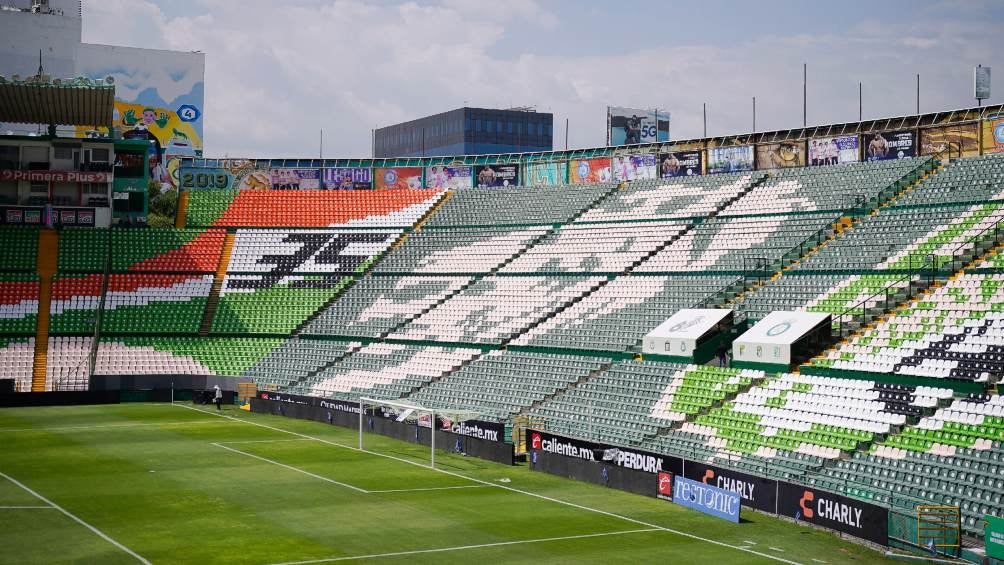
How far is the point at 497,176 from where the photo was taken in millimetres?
75438

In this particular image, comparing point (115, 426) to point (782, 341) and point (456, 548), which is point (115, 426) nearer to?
point (456, 548)

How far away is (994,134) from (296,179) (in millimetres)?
46657

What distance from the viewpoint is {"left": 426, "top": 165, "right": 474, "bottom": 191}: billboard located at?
76.5 metres

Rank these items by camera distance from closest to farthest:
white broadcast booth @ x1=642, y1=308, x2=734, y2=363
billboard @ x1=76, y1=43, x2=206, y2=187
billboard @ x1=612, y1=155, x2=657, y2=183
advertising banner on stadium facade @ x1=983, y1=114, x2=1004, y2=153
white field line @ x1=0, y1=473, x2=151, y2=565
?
white field line @ x1=0, y1=473, x2=151, y2=565
white broadcast booth @ x1=642, y1=308, x2=734, y2=363
advertising banner on stadium facade @ x1=983, y1=114, x2=1004, y2=153
billboard @ x1=612, y1=155, x2=657, y2=183
billboard @ x1=76, y1=43, x2=206, y2=187

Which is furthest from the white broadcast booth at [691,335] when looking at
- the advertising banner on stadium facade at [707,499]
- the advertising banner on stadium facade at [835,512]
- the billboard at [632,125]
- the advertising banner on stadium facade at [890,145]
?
the billboard at [632,125]

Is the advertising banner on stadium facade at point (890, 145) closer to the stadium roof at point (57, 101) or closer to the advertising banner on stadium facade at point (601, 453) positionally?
the advertising banner on stadium facade at point (601, 453)

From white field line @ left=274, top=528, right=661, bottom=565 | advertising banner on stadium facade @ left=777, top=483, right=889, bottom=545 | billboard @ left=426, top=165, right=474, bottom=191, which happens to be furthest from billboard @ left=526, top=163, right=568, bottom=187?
white field line @ left=274, top=528, right=661, bottom=565

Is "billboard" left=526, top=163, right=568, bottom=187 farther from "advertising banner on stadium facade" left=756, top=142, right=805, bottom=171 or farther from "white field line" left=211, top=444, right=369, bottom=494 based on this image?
"white field line" left=211, top=444, right=369, bottom=494

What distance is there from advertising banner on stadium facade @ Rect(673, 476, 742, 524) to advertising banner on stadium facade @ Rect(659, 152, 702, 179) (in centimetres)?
3493

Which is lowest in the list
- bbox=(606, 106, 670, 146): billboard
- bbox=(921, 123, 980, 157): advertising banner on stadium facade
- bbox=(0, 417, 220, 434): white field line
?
bbox=(0, 417, 220, 434): white field line

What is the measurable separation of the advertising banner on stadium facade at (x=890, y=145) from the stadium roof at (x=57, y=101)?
41.7 m

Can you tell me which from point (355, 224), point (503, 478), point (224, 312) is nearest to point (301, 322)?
point (224, 312)

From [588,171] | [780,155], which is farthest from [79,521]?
[588,171]

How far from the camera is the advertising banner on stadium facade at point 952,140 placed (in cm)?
5309
